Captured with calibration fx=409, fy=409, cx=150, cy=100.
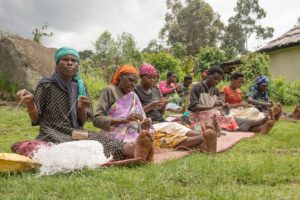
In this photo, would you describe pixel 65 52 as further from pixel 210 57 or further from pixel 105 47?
pixel 105 47

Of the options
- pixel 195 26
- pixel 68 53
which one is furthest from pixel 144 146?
pixel 195 26

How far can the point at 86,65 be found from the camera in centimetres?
1794

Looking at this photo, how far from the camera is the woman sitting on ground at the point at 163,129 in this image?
456 centimetres

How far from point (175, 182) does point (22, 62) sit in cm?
773

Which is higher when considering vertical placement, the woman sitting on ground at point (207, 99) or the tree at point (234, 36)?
the tree at point (234, 36)

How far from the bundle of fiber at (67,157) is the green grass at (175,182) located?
8cm

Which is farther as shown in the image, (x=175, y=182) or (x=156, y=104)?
(x=156, y=104)

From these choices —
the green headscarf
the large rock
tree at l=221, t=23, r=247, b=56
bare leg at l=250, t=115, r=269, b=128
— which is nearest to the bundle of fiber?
the green headscarf

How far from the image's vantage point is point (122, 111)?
4.44 m

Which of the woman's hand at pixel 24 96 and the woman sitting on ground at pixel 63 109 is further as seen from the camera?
the woman sitting on ground at pixel 63 109

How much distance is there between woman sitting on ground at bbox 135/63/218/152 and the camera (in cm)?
456

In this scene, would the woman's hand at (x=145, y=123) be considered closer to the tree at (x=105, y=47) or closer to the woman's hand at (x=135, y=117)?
the woman's hand at (x=135, y=117)

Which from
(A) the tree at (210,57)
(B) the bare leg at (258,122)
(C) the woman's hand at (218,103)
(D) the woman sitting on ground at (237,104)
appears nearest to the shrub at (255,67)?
(A) the tree at (210,57)

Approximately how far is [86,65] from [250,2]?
18522 millimetres
